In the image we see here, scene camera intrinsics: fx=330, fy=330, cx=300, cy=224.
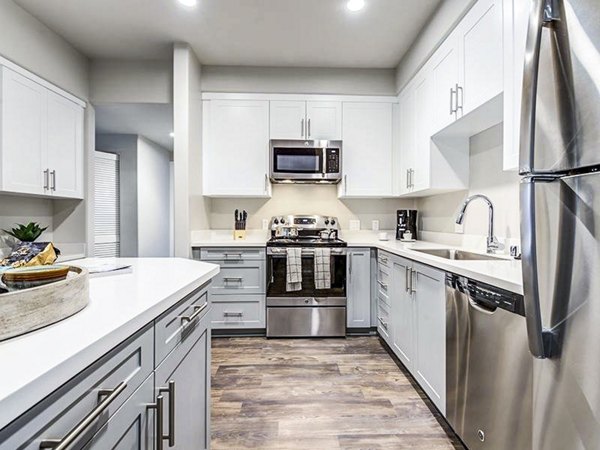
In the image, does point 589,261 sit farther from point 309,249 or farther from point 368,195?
point 368,195

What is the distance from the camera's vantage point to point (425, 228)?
3477 mm

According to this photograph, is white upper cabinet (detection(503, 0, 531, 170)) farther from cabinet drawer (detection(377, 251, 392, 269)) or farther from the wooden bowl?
the wooden bowl

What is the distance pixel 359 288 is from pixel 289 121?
6.05 feet

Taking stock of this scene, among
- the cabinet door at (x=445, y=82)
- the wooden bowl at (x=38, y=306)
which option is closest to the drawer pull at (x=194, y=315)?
the wooden bowl at (x=38, y=306)

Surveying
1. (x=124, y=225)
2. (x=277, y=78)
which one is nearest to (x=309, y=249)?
(x=277, y=78)

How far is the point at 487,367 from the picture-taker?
132 cm

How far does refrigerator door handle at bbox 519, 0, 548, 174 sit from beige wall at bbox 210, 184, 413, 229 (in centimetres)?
290

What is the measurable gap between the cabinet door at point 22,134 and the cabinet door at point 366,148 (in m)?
2.74

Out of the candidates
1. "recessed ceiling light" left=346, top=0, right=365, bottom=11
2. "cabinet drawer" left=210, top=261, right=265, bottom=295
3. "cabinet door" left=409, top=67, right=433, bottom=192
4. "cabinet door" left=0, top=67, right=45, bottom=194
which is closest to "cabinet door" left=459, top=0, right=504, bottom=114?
"cabinet door" left=409, top=67, right=433, bottom=192

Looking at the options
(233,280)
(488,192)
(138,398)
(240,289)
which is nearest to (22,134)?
(233,280)

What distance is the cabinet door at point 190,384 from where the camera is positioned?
3.12 ft

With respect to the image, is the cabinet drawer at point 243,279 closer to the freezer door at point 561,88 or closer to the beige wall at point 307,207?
the beige wall at point 307,207

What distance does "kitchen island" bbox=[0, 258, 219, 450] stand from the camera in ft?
1.46

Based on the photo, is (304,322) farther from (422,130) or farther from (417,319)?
(422,130)
